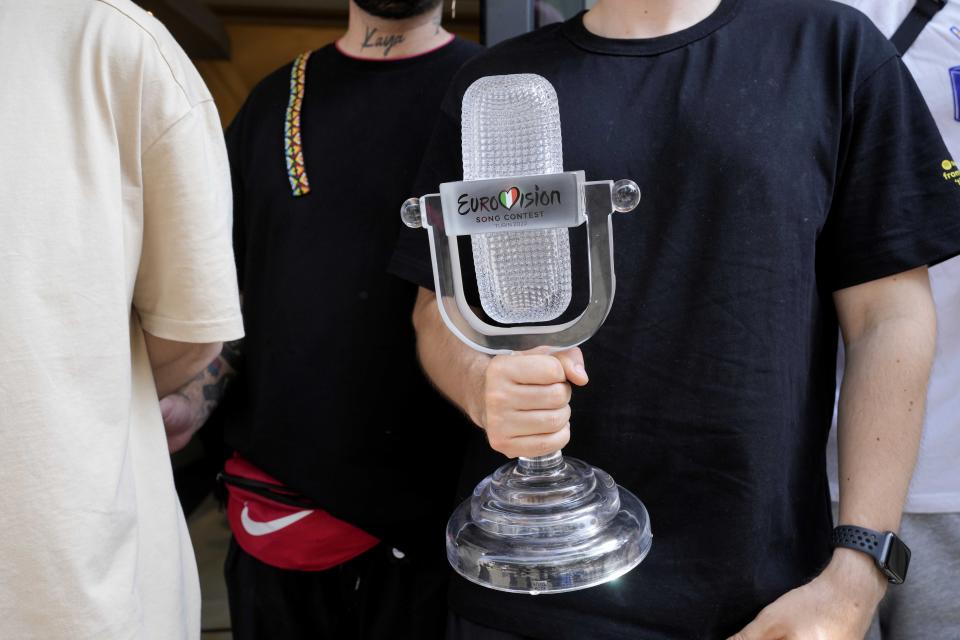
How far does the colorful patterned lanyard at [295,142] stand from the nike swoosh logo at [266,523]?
21.8 inches

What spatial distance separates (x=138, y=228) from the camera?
108 centimetres

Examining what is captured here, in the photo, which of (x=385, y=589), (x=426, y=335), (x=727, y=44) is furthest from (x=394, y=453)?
(x=727, y=44)

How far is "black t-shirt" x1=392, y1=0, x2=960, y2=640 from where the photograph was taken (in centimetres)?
108

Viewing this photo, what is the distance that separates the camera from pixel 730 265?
1084 mm

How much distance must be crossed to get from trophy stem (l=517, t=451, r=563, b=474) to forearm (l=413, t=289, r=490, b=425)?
0.28ft

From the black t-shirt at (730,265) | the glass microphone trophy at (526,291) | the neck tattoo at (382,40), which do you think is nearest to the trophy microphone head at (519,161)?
the glass microphone trophy at (526,291)

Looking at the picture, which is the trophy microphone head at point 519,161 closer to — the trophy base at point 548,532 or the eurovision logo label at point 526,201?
the eurovision logo label at point 526,201

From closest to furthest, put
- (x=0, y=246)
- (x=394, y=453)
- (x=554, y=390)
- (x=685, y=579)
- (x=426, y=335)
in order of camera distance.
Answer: (x=554, y=390), (x=0, y=246), (x=685, y=579), (x=426, y=335), (x=394, y=453)

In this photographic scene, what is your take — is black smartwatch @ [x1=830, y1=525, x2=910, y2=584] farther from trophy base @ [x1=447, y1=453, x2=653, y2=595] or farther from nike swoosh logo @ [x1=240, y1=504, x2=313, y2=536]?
nike swoosh logo @ [x1=240, y1=504, x2=313, y2=536]

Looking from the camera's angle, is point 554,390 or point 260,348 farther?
point 260,348

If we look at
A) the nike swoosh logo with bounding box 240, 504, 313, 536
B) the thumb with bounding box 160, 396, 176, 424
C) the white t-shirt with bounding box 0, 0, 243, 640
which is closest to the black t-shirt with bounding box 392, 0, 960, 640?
the white t-shirt with bounding box 0, 0, 243, 640

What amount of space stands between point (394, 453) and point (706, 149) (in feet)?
2.47

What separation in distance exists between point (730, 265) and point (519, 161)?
13.6 inches

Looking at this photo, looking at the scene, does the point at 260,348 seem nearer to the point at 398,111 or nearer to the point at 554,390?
the point at 398,111
